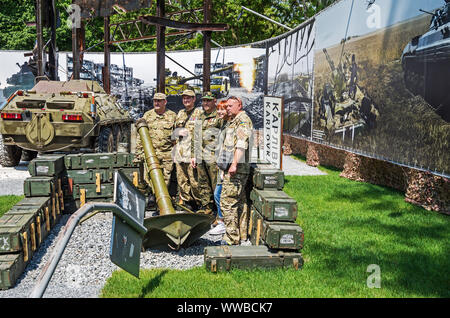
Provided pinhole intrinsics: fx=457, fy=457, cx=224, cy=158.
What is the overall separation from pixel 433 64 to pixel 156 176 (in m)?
4.50

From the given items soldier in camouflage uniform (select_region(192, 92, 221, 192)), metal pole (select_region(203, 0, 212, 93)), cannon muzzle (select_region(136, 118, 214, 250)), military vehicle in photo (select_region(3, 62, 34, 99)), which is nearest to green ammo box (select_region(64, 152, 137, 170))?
soldier in camouflage uniform (select_region(192, 92, 221, 192))

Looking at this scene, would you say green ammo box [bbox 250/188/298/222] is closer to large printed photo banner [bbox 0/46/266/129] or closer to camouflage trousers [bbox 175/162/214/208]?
camouflage trousers [bbox 175/162/214/208]

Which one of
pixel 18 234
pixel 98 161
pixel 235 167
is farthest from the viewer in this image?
pixel 98 161

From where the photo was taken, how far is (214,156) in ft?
22.7

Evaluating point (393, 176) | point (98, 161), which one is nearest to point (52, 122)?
point (98, 161)

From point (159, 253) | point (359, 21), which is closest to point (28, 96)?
point (159, 253)

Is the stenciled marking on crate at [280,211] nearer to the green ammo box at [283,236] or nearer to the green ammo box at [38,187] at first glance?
the green ammo box at [283,236]

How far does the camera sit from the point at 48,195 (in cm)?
666

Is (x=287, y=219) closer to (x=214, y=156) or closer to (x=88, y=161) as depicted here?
(x=214, y=156)

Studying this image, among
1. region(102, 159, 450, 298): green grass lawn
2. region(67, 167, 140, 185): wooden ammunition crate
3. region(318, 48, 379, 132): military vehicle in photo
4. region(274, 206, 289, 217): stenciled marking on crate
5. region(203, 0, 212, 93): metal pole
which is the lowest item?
region(102, 159, 450, 298): green grass lawn

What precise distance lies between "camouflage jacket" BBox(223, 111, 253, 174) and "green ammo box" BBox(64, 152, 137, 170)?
256cm

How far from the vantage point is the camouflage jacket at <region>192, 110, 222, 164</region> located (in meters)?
6.94

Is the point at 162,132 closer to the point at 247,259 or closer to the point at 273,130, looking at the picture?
the point at 273,130

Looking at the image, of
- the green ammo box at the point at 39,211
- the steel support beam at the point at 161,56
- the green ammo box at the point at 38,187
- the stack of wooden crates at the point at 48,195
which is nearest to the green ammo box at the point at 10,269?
the stack of wooden crates at the point at 48,195
